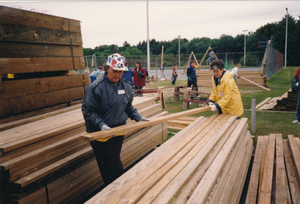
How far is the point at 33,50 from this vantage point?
4129 millimetres

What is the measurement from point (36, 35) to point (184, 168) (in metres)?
3.35

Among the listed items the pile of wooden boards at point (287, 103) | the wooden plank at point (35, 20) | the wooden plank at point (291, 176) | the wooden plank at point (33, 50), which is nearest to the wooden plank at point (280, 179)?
the wooden plank at point (291, 176)

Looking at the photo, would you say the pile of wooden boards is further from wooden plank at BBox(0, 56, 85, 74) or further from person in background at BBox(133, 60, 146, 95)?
wooden plank at BBox(0, 56, 85, 74)

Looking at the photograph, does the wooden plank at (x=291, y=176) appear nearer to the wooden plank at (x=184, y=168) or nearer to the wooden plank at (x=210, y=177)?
the wooden plank at (x=210, y=177)

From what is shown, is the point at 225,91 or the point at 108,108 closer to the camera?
the point at 108,108

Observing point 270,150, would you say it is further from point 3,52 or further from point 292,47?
point 292,47

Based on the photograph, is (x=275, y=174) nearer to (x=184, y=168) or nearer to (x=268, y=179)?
(x=268, y=179)

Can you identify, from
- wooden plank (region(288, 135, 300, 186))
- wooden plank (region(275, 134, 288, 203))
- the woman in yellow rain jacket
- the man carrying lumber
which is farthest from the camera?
the woman in yellow rain jacket

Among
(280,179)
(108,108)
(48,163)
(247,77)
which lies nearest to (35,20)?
(108,108)

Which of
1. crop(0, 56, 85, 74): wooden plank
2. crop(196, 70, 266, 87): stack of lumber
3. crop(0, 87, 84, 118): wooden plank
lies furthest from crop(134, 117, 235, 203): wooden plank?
crop(196, 70, 266, 87): stack of lumber

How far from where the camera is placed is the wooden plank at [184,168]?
2292mm

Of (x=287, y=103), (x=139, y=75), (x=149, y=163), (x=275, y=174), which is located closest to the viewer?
(x=149, y=163)

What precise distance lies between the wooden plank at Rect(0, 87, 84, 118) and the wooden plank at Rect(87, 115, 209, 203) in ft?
7.48

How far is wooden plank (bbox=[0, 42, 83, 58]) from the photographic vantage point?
147 inches
